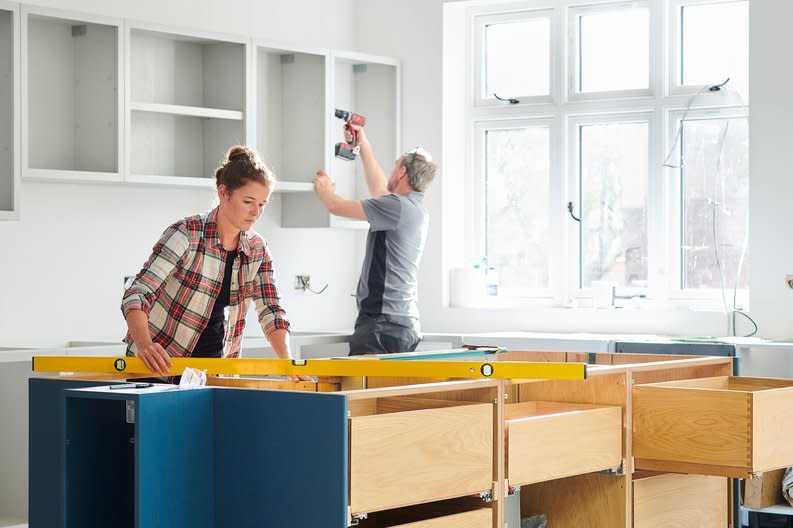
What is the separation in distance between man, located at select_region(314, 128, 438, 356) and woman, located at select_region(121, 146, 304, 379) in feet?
4.09

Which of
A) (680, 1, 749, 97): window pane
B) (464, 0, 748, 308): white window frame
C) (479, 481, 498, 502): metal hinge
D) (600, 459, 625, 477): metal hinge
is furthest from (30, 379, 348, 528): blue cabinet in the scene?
(680, 1, 749, 97): window pane

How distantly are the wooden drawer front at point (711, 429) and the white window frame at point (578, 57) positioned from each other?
→ 272 centimetres

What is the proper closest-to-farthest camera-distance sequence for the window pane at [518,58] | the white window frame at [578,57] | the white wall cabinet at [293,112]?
the white wall cabinet at [293,112]
the white window frame at [578,57]
the window pane at [518,58]

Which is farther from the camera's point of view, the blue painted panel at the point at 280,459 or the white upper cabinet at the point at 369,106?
the white upper cabinet at the point at 369,106

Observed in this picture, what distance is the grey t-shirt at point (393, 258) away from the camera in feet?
14.0

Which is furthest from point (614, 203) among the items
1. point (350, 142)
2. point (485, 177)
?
point (350, 142)

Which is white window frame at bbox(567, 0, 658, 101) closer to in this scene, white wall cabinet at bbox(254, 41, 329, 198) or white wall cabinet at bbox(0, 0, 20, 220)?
white wall cabinet at bbox(254, 41, 329, 198)

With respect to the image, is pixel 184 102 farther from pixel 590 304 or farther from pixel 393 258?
pixel 590 304

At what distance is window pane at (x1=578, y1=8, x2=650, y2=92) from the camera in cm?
548

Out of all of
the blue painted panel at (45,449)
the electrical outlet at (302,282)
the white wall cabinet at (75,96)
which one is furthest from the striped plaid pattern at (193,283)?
the electrical outlet at (302,282)

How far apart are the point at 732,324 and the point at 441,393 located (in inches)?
103

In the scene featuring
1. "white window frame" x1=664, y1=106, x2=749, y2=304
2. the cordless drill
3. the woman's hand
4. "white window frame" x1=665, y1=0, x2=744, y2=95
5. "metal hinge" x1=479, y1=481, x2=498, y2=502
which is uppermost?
"white window frame" x1=665, y1=0, x2=744, y2=95

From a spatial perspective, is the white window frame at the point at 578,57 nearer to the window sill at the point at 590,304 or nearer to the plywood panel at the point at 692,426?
the window sill at the point at 590,304

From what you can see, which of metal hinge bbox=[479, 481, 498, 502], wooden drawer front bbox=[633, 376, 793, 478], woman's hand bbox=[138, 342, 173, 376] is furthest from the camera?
wooden drawer front bbox=[633, 376, 793, 478]
